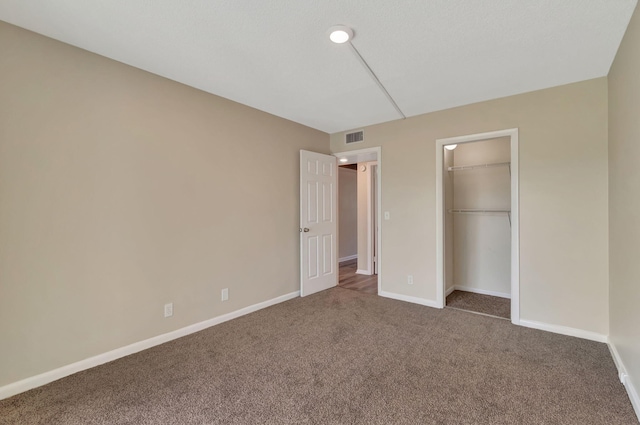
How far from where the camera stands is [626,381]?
6.33 ft

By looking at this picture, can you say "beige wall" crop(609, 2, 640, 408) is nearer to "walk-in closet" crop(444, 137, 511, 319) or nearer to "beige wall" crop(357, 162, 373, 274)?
"walk-in closet" crop(444, 137, 511, 319)

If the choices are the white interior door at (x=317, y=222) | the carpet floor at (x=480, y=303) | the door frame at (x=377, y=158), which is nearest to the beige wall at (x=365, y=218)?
the door frame at (x=377, y=158)

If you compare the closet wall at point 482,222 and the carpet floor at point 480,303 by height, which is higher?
the closet wall at point 482,222

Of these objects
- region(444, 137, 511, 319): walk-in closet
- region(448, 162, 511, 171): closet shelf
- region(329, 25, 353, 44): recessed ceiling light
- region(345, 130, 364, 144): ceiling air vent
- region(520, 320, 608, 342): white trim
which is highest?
region(329, 25, 353, 44): recessed ceiling light

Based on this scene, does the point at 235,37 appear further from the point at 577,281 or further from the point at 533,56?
the point at 577,281

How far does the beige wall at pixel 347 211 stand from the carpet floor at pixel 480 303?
3.32 meters

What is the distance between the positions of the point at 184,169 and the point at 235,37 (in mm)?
1399

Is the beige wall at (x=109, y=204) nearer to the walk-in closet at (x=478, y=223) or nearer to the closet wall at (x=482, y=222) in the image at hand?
the walk-in closet at (x=478, y=223)

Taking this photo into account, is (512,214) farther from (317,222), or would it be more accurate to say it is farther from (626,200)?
(317,222)

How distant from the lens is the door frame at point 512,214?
3.06 meters

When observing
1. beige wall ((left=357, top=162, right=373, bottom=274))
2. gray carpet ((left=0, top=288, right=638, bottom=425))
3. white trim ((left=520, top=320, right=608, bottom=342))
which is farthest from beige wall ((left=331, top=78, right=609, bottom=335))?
beige wall ((left=357, top=162, right=373, bottom=274))

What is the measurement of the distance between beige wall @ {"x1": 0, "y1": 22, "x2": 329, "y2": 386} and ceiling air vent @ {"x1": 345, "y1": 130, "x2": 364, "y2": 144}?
1510 mm

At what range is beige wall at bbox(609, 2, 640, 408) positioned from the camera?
178cm

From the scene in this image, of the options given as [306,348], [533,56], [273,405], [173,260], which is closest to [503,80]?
[533,56]
